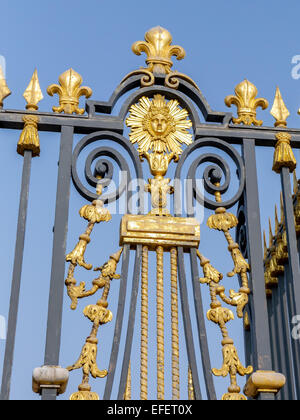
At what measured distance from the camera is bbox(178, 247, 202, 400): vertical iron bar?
5.03 meters

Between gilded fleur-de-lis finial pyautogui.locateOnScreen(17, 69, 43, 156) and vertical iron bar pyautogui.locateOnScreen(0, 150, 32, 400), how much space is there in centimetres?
9

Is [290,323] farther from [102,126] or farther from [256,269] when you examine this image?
[102,126]

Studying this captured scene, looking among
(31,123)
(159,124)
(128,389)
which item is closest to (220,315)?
(128,389)

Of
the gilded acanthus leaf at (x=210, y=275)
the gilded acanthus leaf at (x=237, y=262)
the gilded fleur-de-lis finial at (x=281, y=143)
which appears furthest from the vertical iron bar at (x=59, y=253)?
the gilded fleur-de-lis finial at (x=281, y=143)

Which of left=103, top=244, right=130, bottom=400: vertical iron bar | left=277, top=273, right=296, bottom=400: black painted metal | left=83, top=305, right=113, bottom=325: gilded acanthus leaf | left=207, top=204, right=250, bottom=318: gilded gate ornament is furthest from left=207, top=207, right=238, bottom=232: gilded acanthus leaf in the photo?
left=277, top=273, right=296, bottom=400: black painted metal

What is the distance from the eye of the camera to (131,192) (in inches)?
219

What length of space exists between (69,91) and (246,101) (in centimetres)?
129

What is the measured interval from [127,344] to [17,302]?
2.38 ft

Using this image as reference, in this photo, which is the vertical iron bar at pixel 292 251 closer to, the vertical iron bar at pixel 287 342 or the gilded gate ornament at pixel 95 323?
the vertical iron bar at pixel 287 342

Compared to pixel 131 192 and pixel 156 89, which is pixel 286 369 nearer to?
pixel 131 192

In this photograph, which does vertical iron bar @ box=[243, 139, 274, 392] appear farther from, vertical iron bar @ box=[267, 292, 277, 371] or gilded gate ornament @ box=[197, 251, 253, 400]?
vertical iron bar @ box=[267, 292, 277, 371]

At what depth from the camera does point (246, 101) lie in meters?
6.00

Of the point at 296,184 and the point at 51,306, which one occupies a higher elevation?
the point at 296,184
